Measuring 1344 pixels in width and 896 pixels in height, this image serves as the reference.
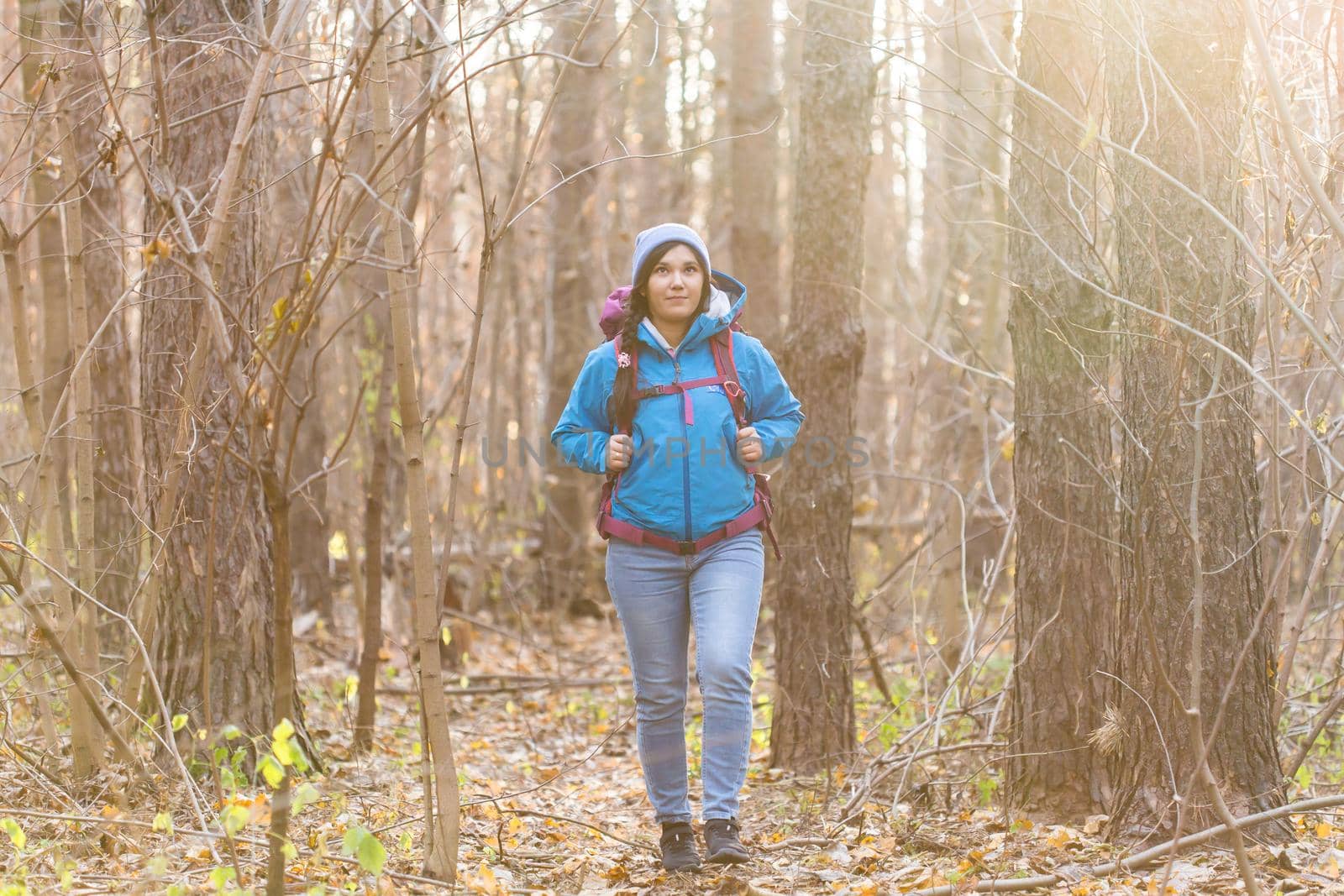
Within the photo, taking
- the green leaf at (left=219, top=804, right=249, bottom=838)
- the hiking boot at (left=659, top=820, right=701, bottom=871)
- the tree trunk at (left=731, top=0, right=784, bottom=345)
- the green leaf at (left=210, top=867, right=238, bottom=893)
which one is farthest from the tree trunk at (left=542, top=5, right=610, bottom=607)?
the green leaf at (left=219, top=804, right=249, bottom=838)

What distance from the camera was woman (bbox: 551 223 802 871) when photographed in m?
3.82

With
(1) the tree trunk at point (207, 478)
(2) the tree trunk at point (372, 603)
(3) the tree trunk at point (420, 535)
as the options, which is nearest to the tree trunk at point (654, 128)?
(2) the tree trunk at point (372, 603)

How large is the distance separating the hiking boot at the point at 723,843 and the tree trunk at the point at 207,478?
201 centimetres

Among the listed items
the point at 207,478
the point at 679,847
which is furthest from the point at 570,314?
the point at 679,847

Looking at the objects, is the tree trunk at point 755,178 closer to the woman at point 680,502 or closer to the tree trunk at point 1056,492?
the tree trunk at point 1056,492

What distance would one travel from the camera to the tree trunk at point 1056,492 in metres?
4.38

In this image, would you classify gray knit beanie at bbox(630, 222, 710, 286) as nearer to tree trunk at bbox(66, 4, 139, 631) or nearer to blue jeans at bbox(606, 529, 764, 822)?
blue jeans at bbox(606, 529, 764, 822)

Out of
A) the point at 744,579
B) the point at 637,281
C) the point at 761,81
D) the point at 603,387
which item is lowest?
the point at 744,579

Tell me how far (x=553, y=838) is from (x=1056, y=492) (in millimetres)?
2270

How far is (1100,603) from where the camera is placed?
4.46 m

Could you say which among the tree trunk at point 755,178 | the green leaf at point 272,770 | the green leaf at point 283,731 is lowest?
the green leaf at point 272,770

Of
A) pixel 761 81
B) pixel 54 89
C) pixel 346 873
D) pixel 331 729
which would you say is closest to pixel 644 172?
pixel 761 81

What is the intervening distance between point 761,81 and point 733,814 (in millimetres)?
7119

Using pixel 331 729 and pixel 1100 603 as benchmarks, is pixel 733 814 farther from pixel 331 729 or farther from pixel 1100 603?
pixel 331 729
